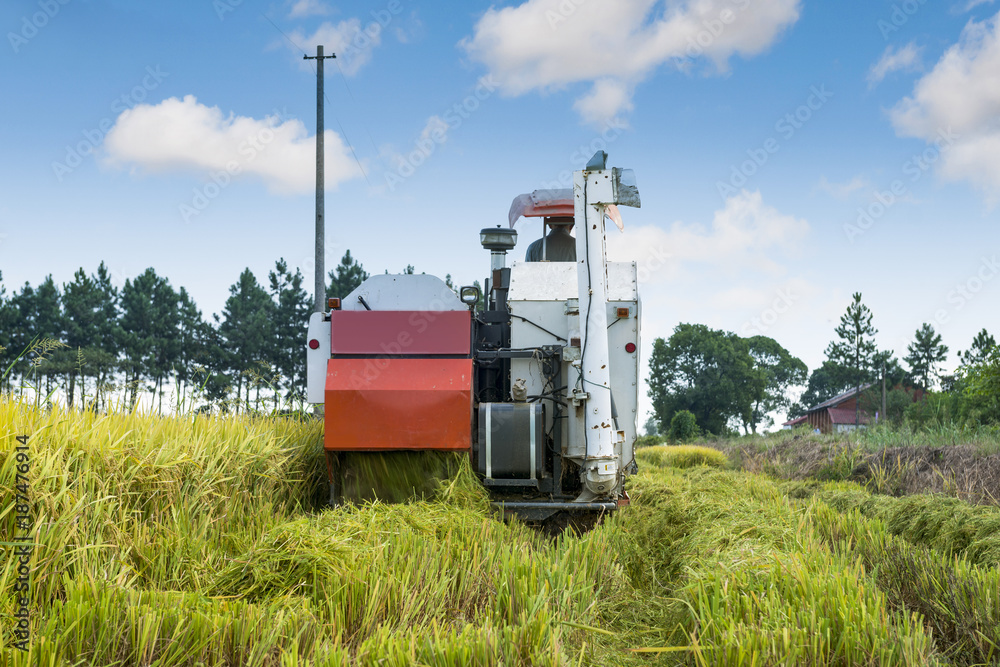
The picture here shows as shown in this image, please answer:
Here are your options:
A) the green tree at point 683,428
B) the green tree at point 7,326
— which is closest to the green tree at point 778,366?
the green tree at point 683,428

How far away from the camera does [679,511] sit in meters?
5.90

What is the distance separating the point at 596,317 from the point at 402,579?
2712 mm

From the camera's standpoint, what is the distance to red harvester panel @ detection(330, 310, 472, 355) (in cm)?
536

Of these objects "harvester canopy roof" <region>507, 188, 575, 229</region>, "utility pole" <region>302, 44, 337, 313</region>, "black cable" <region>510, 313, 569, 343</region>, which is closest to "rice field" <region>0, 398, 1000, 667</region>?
"black cable" <region>510, 313, 569, 343</region>

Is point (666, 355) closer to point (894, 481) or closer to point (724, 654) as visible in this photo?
point (894, 481)

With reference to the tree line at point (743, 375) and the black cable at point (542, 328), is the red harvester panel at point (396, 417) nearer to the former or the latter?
the black cable at point (542, 328)

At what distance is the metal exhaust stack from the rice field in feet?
1.59

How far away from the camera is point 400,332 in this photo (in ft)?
17.7

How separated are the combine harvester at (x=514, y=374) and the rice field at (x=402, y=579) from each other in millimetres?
385

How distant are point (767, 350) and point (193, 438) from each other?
71.3 metres

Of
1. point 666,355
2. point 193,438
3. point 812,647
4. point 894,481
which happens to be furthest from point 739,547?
point 666,355

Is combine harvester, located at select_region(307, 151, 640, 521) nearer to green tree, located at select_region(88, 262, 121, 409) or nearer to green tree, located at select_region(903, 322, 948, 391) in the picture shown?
green tree, located at select_region(88, 262, 121, 409)

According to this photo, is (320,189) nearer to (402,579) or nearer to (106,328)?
(402,579)

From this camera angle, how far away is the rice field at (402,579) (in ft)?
9.18
